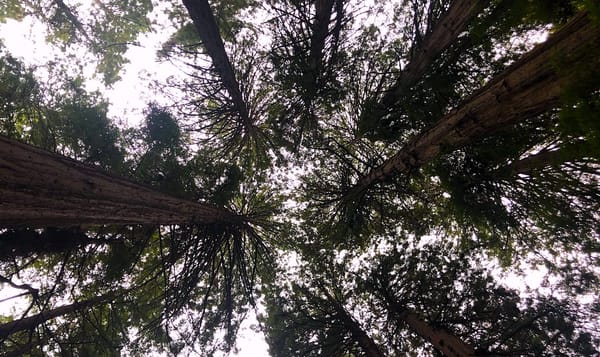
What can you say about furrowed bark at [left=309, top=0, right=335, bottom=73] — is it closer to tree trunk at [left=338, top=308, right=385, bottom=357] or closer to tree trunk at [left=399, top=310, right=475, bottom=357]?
tree trunk at [left=399, top=310, right=475, bottom=357]

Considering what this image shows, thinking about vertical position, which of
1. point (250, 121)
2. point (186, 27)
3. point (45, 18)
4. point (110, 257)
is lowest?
point (110, 257)

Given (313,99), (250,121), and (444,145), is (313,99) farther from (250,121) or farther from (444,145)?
(444,145)

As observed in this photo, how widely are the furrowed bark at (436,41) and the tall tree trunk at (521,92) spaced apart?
2.05 m

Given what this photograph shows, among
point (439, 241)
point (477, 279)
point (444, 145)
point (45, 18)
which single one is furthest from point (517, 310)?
point (45, 18)

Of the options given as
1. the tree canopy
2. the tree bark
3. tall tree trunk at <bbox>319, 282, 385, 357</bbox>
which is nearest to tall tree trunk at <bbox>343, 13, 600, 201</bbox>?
the tree canopy

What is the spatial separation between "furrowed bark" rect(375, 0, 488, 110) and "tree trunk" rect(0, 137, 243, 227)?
443 cm

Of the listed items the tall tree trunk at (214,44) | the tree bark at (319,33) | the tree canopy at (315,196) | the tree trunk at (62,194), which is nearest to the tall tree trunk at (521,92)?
the tree canopy at (315,196)

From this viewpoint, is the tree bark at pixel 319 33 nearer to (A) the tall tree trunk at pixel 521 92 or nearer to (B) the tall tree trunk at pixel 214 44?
(B) the tall tree trunk at pixel 214 44

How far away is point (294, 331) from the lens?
6914mm

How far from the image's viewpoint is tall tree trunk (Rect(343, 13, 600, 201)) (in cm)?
189

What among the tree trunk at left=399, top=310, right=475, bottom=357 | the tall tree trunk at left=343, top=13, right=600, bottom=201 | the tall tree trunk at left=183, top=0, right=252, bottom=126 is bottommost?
the tree trunk at left=399, top=310, right=475, bottom=357

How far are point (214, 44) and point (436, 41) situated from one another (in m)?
3.81

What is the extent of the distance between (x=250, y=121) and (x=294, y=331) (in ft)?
16.9

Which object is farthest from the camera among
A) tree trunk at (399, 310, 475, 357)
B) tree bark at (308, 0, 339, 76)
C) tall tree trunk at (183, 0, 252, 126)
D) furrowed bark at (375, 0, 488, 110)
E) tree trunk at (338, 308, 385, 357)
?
tree trunk at (338, 308, 385, 357)
